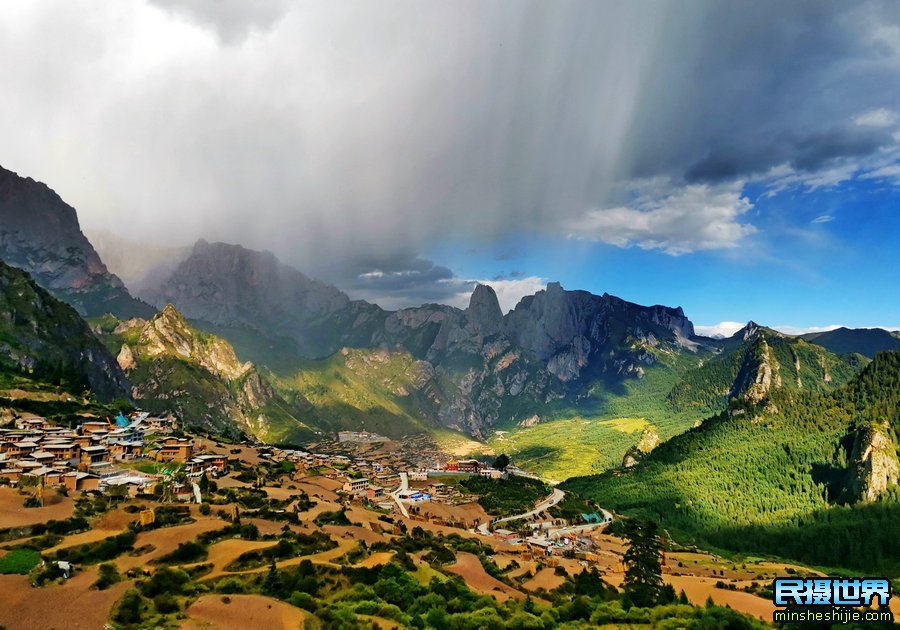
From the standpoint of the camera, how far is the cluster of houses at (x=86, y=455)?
253 ft

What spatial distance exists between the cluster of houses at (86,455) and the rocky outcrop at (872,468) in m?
175

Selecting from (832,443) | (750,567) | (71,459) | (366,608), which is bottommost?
(750,567)

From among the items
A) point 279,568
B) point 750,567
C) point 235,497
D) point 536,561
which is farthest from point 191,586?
point 750,567

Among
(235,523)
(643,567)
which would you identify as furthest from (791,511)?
(235,523)

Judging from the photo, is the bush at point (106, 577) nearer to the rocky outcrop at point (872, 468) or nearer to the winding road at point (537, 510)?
the winding road at point (537, 510)

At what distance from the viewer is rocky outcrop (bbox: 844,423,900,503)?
162250 mm

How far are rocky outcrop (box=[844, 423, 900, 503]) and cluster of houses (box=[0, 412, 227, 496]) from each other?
175 m

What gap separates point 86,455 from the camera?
90.6 metres

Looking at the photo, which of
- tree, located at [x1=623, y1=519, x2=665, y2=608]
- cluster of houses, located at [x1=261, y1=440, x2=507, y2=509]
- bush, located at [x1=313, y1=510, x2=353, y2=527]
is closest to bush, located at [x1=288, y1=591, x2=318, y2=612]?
bush, located at [x1=313, y1=510, x2=353, y2=527]

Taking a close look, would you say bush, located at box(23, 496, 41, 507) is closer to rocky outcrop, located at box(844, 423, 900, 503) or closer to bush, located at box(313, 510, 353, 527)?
bush, located at box(313, 510, 353, 527)

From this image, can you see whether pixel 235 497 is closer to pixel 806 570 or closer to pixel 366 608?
pixel 366 608

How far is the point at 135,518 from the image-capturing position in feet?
203

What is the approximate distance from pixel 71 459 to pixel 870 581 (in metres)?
103

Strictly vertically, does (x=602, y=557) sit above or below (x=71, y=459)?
below
